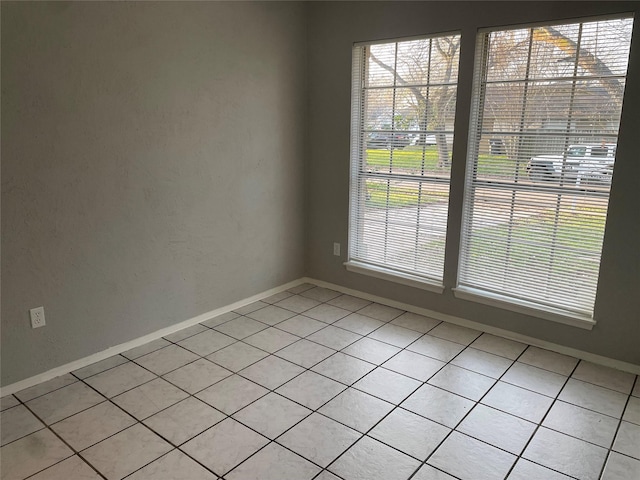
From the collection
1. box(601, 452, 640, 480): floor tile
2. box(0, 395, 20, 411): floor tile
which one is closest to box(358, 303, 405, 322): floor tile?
box(601, 452, 640, 480): floor tile

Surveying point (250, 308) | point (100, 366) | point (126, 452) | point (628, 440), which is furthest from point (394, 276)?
→ point (126, 452)

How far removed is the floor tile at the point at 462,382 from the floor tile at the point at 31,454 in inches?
73.1

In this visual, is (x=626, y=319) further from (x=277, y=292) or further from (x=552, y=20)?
(x=277, y=292)

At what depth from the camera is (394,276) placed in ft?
12.3

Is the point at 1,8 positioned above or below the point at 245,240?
above

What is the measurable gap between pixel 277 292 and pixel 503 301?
1799 millimetres

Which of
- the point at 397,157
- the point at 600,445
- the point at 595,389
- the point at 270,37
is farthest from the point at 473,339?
the point at 270,37

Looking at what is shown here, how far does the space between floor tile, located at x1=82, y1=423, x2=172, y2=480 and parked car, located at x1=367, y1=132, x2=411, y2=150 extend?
99.6 inches

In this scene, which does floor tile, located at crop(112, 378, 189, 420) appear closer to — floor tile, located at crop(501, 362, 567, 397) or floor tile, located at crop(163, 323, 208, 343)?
floor tile, located at crop(163, 323, 208, 343)

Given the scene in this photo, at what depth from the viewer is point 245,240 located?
371cm

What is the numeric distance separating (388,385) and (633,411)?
1230 mm

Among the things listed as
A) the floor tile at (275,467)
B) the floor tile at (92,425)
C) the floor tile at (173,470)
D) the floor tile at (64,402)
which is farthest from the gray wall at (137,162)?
the floor tile at (275,467)

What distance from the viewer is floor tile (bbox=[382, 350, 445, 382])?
2.76m

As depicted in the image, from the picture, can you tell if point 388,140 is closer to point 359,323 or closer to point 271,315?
point 359,323
